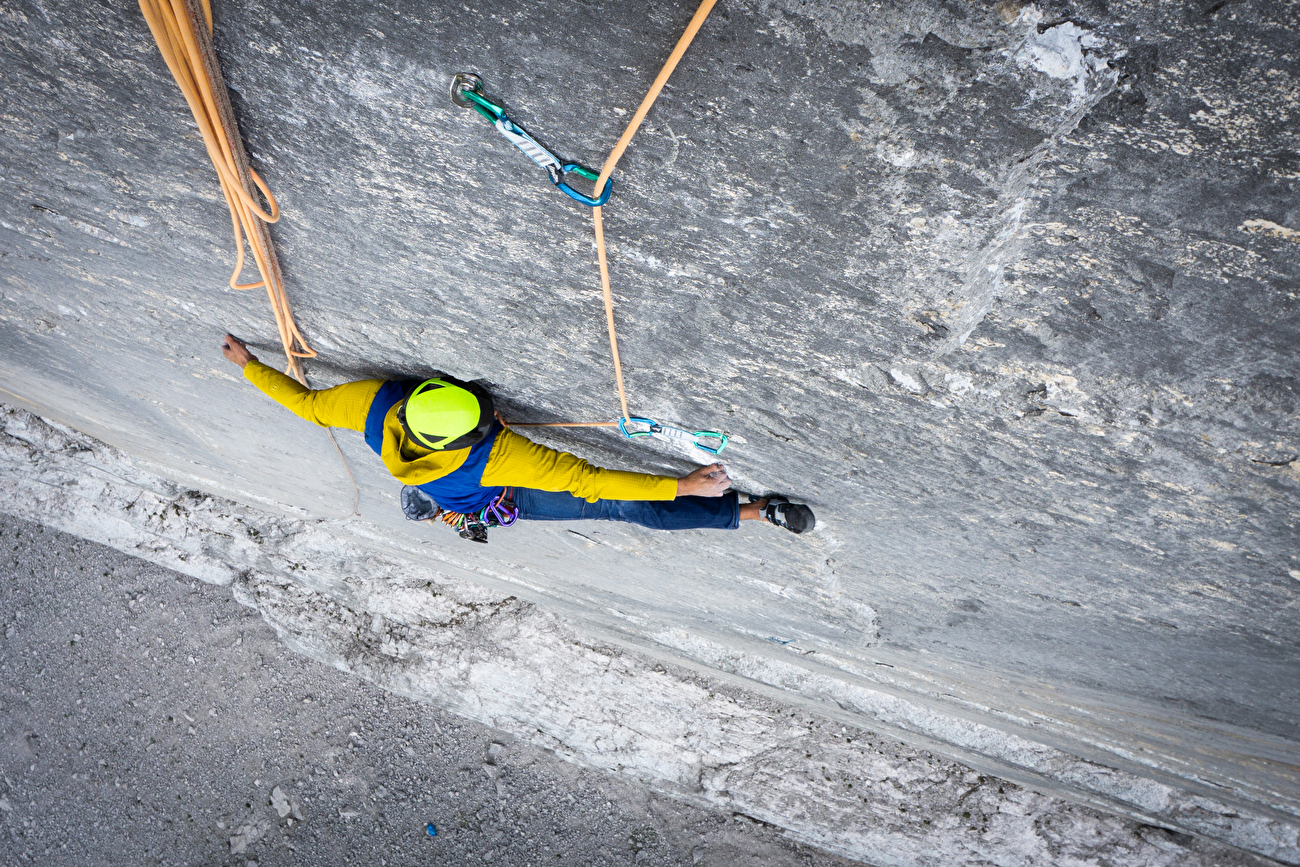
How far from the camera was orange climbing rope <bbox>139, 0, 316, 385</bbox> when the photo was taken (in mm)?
1308

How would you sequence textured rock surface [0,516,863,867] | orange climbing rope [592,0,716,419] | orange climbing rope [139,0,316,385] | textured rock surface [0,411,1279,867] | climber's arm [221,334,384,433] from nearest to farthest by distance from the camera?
orange climbing rope [592,0,716,419] < orange climbing rope [139,0,316,385] < climber's arm [221,334,384,433] < textured rock surface [0,411,1279,867] < textured rock surface [0,516,863,867]

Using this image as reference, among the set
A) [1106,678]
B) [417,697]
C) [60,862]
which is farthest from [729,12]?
[60,862]

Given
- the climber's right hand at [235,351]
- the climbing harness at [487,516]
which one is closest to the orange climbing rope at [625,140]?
the climbing harness at [487,516]

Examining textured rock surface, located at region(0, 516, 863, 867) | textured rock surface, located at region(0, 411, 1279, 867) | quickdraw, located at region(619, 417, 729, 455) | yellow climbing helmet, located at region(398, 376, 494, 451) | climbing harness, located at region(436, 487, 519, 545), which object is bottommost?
textured rock surface, located at region(0, 516, 863, 867)

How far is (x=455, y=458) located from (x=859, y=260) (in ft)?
4.96

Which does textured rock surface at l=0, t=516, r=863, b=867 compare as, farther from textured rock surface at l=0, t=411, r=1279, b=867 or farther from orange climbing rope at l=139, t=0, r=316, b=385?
orange climbing rope at l=139, t=0, r=316, b=385

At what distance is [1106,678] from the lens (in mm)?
2625

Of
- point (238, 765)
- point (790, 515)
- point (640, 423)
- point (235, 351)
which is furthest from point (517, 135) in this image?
point (238, 765)

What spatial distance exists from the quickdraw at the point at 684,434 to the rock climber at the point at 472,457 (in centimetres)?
13

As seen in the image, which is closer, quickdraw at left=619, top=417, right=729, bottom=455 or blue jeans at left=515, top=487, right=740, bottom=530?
quickdraw at left=619, top=417, right=729, bottom=455

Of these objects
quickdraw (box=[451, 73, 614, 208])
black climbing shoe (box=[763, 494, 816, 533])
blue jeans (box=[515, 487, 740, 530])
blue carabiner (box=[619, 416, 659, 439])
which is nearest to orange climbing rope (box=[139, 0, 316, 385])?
quickdraw (box=[451, 73, 614, 208])

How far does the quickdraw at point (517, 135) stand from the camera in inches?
52.6

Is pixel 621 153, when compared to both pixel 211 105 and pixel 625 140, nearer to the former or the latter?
pixel 625 140

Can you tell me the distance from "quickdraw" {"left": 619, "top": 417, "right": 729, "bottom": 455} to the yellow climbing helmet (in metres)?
0.47
